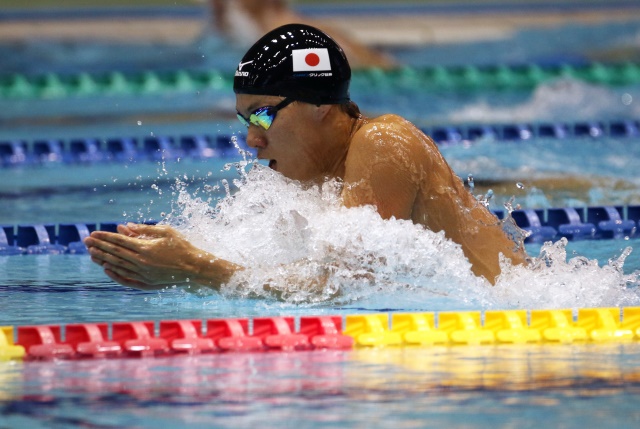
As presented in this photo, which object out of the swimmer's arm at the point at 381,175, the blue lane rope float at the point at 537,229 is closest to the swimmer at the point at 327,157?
the swimmer's arm at the point at 381,175

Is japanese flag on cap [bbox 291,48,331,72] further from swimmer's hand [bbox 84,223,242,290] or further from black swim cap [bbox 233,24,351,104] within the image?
swimmer's hand [bbox 84,223,242,290]

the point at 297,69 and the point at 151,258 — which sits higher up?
the point at 297,69

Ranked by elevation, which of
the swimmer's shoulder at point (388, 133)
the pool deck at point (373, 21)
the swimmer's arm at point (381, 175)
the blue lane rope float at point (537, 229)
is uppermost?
the pool deck at point (373, 21)

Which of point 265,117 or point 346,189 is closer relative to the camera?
point 346,189

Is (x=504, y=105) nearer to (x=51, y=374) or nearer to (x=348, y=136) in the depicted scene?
(x=348, y=136)

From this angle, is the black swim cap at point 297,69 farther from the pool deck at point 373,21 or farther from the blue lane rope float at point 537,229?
the pool deck at point 373,21

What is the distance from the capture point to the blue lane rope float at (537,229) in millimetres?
4852

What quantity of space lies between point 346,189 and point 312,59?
416 millimetres

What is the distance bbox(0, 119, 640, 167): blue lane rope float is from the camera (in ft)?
25.2

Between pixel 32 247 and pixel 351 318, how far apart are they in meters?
2.17

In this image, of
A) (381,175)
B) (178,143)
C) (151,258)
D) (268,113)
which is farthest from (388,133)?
(178,143)

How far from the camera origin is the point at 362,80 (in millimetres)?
11219

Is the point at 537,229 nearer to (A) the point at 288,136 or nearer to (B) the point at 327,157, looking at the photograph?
(B) the point at 327,157

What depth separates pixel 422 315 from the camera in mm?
3154
